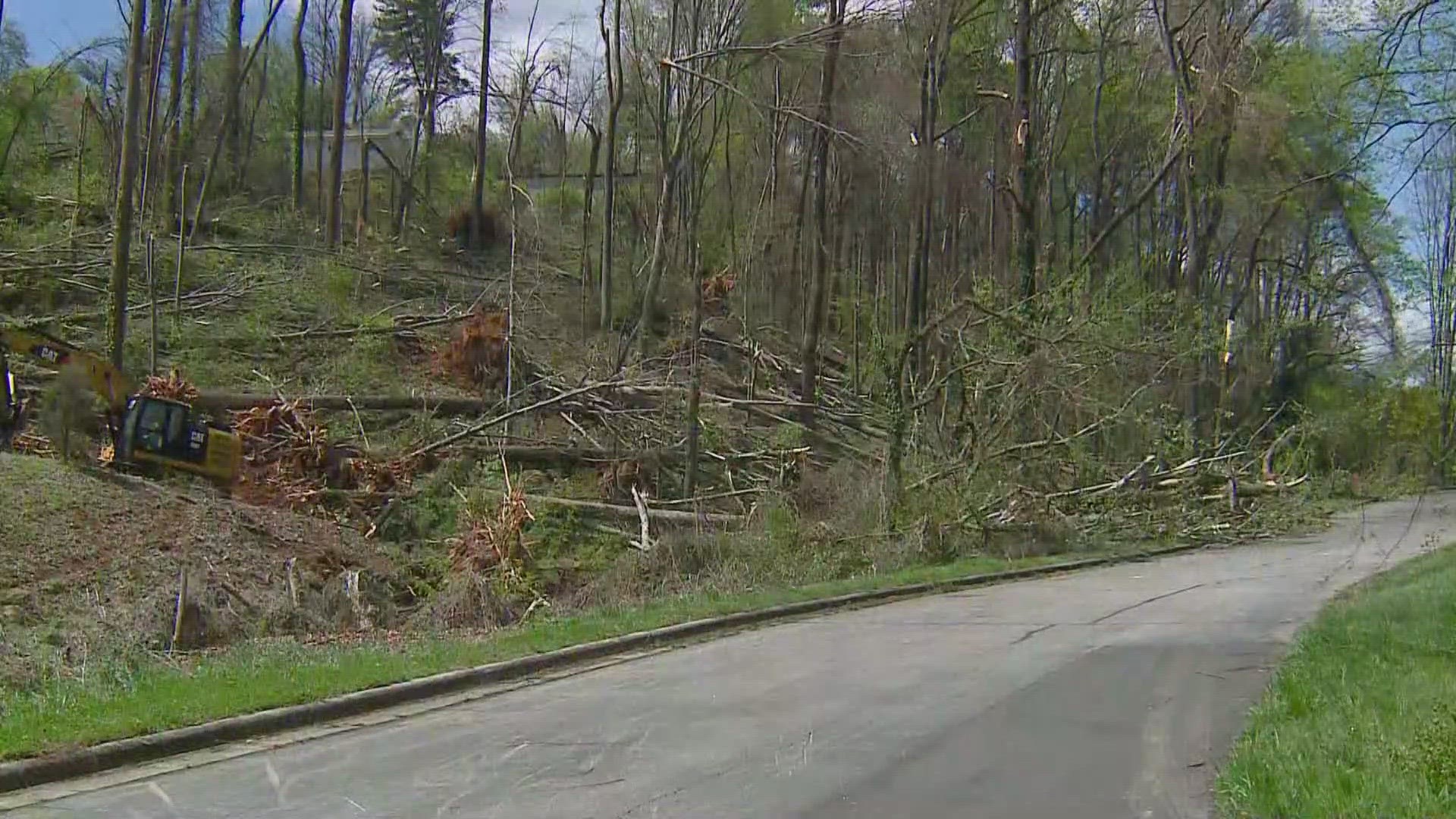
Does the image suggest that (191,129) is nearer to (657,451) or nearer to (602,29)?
(602,29)

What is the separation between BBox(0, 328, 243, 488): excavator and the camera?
2253 centimetres

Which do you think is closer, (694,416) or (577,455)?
(694,416)

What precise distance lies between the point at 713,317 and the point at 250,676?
29338 millimetres

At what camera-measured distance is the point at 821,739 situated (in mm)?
9531

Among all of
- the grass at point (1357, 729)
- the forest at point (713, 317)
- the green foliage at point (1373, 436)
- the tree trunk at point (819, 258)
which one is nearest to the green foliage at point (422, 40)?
the forest at point (713, 317)

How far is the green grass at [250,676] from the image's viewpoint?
30.2 feet

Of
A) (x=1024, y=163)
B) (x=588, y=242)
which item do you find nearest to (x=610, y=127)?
(x=588, y=242)

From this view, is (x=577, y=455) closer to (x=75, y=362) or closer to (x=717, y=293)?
(x=75, y=362)

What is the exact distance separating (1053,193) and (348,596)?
3822 centimetres

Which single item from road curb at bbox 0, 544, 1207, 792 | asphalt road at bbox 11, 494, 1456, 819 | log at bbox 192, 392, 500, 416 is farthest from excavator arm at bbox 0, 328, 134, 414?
asphalt road at bbox 11, 494, 1456, 819

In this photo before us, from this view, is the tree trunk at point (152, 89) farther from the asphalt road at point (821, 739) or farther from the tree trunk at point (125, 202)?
the asphalt road at point (821, 739)

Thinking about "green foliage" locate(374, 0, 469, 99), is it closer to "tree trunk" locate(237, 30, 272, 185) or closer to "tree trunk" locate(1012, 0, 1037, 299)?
"tree trunk" locate(237, 30, 272, 185)

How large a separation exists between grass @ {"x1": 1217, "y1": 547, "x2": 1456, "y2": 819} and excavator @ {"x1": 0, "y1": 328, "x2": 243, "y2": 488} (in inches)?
706

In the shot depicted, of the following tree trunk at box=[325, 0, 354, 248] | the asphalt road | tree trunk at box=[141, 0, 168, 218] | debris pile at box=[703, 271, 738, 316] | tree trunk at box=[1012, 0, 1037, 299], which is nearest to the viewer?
the asphalt road
